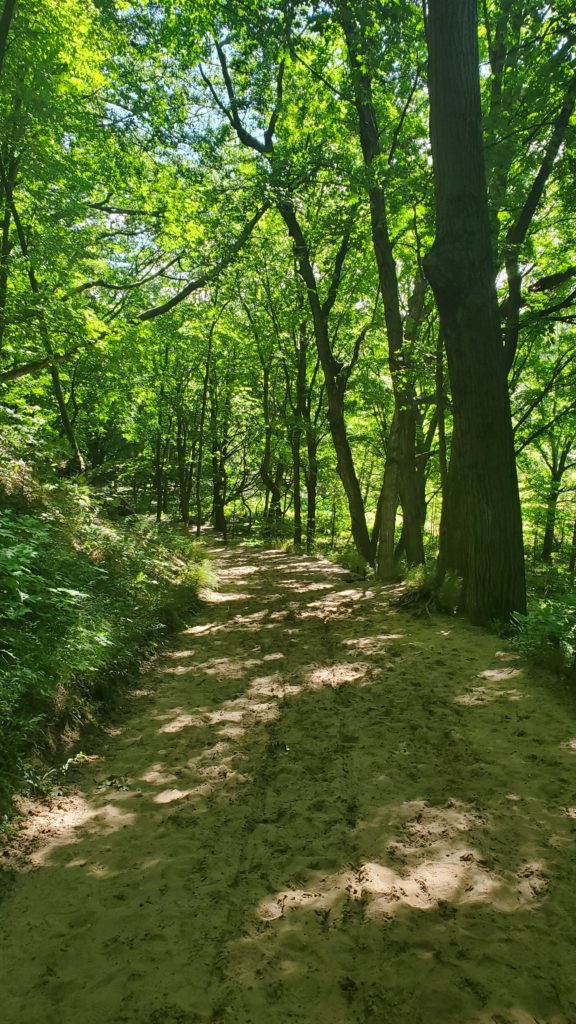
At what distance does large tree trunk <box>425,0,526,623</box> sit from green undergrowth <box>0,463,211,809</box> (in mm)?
4471

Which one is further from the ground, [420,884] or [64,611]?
[64,611]

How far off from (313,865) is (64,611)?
319cm

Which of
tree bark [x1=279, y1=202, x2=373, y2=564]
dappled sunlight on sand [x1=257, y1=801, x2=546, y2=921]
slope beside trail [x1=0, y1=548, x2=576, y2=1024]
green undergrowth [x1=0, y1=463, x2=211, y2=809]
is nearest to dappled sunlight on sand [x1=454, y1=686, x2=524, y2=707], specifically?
slope beside trail [x1=0, y1=548, x2=576, y2=1024]

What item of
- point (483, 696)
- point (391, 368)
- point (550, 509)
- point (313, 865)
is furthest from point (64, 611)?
point (550, 509)

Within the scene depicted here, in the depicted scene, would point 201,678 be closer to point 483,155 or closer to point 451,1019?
point 451,1019

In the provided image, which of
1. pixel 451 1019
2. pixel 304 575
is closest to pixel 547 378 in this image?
pixel 304 575

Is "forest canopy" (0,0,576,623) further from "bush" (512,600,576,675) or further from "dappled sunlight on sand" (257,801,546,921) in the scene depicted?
"dappled sunlight on sand" (257,801,546,921)

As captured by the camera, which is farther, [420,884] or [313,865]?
[313,865]

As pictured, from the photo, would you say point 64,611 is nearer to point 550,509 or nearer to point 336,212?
point 336,212

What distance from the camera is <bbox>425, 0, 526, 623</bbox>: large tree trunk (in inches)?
233

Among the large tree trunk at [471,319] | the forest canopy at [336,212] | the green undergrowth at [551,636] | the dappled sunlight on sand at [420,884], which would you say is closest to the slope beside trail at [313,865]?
the dappled sunlight on sand at [420,884]

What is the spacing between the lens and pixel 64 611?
471 centimetres

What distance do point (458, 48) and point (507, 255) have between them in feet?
8.36

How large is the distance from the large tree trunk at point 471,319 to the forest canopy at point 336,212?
1.1 inches
